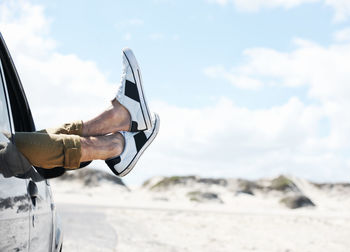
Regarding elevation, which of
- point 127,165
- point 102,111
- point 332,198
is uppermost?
point 102,111

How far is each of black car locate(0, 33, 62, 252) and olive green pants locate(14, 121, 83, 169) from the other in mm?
76

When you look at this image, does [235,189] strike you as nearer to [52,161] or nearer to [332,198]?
[332,198]

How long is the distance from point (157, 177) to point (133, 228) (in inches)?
1178

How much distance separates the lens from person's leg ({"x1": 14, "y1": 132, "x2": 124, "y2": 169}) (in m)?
2.28

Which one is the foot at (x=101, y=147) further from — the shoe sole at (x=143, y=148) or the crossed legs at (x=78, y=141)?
the shoe sole at (x=143, y=148)

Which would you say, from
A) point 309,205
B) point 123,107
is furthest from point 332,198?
point 123,107

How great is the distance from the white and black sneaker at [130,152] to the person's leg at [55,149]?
237mm

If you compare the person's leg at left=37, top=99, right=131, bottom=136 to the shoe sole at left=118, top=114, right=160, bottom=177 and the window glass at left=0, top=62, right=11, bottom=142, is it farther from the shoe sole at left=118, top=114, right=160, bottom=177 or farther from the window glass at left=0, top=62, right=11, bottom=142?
the window glass at left=0, top=62, right=11, bottom=142

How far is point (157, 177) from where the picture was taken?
134 feet

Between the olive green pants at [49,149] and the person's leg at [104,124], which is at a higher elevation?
the person's leg at [104,124]

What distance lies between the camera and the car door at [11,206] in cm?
171

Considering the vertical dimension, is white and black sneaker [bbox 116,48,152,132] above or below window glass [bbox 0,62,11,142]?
above

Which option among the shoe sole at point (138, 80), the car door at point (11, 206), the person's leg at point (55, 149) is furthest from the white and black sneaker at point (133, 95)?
the car door at point (11, 206)

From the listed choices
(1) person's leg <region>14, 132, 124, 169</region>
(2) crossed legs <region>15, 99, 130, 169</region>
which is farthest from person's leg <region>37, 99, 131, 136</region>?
(1) person's leg <region>14, 132, 124, 169</region>
